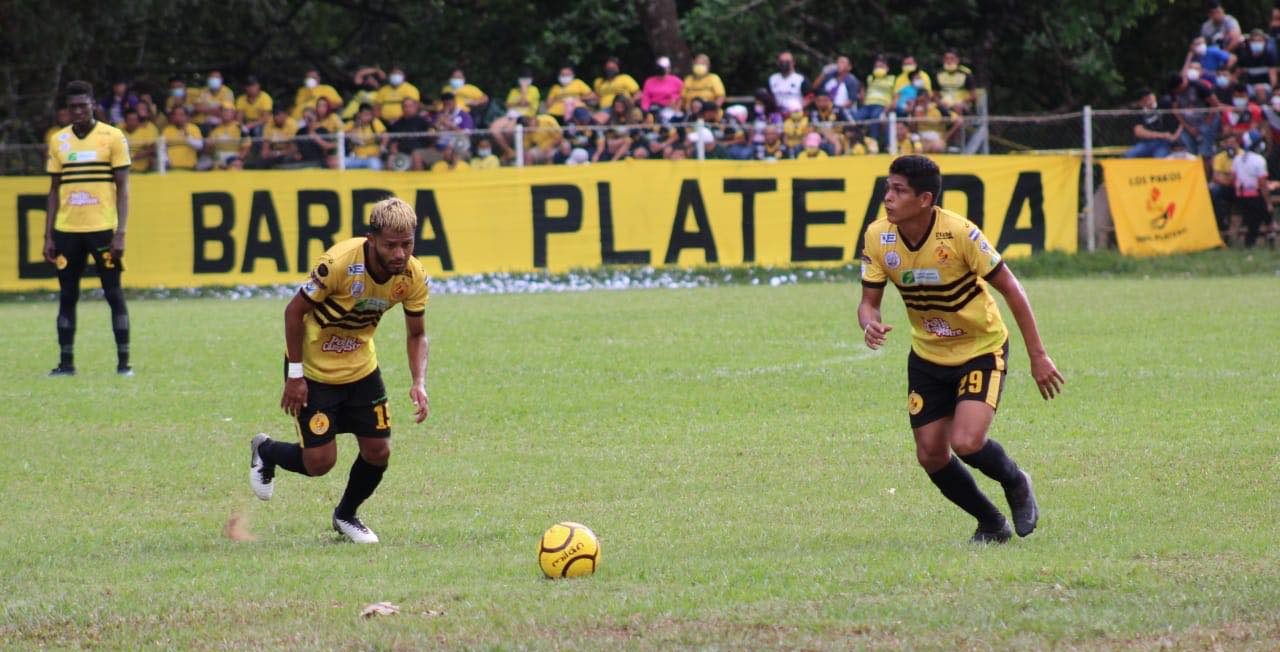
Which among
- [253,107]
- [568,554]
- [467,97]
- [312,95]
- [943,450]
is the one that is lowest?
[568,554]

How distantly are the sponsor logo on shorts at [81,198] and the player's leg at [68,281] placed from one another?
258mm

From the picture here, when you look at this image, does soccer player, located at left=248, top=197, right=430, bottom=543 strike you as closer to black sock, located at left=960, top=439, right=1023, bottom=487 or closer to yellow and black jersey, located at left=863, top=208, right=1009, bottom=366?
yellow and black jersey, located at left=863, top=208, right=1009, bottom=366

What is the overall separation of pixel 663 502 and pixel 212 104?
19.8 m

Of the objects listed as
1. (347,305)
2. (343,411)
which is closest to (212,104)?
(343,411)

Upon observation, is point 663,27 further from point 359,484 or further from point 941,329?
point 941,329

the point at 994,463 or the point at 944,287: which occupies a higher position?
the point at 944,287

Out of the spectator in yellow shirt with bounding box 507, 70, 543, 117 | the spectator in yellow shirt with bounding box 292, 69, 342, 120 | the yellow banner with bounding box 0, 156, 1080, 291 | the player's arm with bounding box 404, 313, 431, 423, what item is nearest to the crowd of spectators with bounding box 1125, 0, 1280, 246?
the yellow banner with bounding box 0, 156, 1080, 291

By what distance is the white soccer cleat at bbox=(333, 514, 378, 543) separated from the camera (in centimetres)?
770

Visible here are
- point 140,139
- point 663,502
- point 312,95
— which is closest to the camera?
point 663,502

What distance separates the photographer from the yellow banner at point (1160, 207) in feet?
76.2

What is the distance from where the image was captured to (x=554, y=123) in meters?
24.0

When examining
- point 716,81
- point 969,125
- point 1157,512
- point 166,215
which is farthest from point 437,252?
point 1157,512

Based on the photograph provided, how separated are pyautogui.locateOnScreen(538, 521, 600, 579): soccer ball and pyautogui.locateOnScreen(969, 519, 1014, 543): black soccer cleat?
1723 mm

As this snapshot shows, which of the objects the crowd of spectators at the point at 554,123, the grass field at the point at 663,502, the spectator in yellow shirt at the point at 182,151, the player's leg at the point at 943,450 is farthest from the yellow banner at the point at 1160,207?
the player's leg at the point at 943,450
